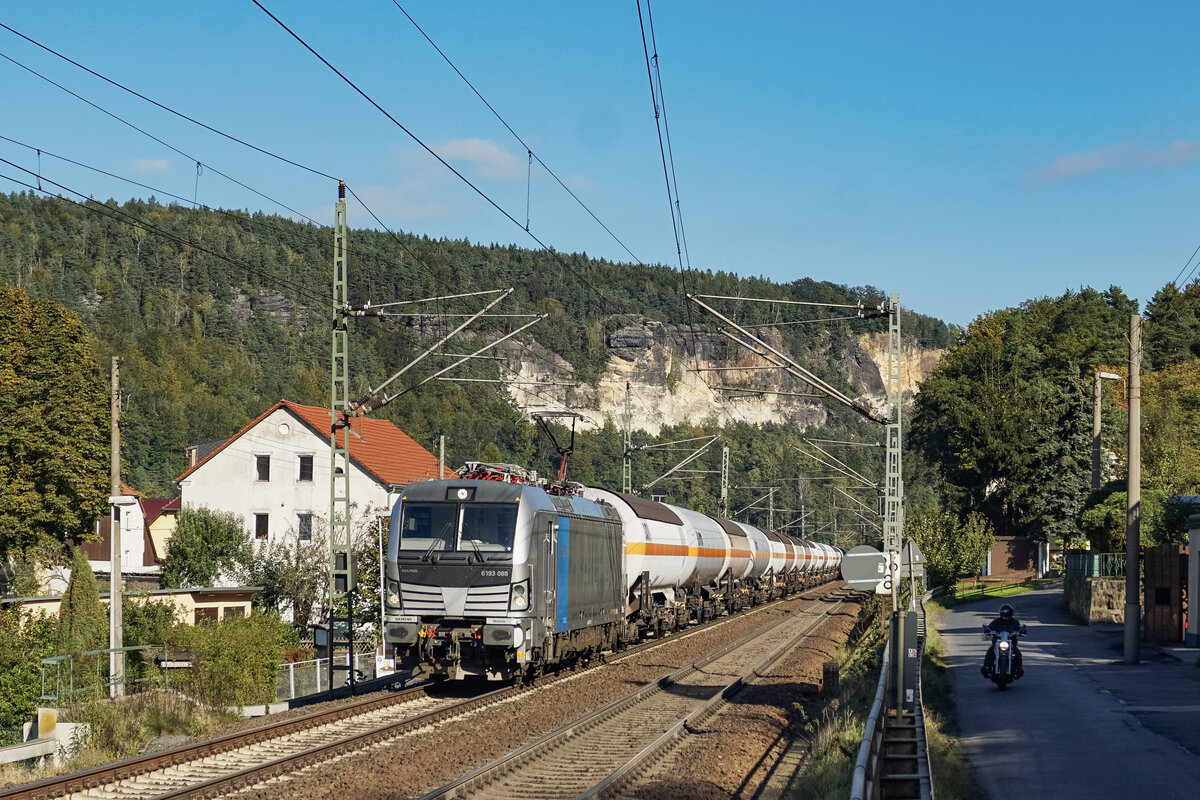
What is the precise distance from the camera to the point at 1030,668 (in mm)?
23016

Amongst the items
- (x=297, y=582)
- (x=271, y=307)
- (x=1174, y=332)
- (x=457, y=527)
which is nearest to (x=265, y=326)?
(x=271, y=307)

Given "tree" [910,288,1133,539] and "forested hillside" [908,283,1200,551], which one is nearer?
"forested hillside" [908,283,1200,551]

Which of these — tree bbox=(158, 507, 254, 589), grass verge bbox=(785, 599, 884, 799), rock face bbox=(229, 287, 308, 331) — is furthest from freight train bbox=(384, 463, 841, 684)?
rock face bbox=(229, 287, 308, 331)

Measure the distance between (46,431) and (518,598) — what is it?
1213 inches

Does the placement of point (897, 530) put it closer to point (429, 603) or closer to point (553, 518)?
point (553, 518)

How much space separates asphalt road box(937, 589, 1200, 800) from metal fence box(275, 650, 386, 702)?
40.2ft

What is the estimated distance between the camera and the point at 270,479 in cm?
5653

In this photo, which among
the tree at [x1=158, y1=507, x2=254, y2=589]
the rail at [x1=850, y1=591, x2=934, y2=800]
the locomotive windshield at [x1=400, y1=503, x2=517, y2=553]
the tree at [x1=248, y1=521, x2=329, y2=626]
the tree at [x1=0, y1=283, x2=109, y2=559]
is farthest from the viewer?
the tree at [x1=158, y1=507, x2=254, y2=589]

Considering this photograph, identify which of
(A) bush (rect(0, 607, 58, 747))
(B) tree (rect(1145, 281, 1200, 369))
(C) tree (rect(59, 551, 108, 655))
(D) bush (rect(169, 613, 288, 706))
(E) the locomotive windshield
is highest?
(B) tree (rect(1145, 281, 1200, 369))

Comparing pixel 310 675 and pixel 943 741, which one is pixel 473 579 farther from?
pixel 310 675

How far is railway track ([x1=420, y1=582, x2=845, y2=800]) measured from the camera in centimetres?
1159

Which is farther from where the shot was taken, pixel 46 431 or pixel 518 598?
pixel 46 431

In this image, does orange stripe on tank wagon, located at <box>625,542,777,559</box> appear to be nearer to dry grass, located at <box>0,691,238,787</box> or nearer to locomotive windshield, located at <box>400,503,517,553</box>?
locomotive windshield, located at <box>400,503,517,553</box>

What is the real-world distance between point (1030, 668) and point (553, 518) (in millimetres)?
9909
